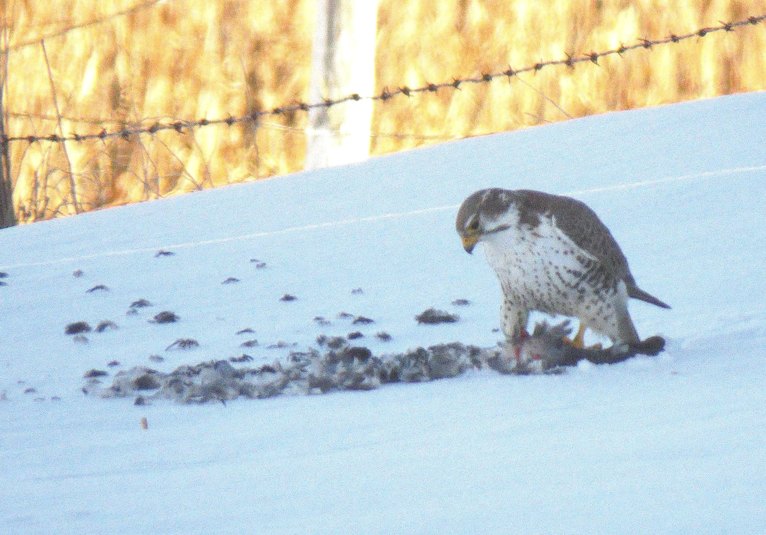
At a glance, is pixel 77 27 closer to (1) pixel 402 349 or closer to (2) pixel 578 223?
(1) pixel 402 349

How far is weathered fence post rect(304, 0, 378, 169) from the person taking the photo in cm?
859

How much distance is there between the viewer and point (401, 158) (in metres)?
6.60

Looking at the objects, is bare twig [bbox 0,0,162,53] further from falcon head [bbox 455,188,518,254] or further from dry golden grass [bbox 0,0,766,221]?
falcon head [bbox 455,188,518,254]

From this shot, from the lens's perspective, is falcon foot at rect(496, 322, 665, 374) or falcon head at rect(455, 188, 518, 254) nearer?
falcon head at rect(455, 188, 518, 254)

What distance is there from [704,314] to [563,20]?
23.3 feet

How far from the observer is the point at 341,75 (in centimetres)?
865

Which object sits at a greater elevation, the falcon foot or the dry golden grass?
the dry golden grass

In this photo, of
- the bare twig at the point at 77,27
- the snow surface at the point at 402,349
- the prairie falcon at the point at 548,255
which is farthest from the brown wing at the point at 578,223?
the bare twig at the point at 77,27

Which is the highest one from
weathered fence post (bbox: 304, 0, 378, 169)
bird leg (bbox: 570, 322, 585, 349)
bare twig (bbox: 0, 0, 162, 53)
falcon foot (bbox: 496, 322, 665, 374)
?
bare twig (bbox: 0, 0, 162, 53)

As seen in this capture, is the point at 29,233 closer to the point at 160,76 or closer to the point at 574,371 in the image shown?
the point at 574,371

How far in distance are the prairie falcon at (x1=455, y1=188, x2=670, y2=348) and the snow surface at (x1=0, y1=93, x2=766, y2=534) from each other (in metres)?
0.16

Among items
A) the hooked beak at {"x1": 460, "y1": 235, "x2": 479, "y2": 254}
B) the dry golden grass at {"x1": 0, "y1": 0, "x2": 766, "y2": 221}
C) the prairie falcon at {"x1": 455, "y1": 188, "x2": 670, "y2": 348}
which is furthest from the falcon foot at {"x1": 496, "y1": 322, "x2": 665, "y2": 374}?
the dry golden grass at {"x1": 0, "y1": 0, "x2": 766, "y2": 221}

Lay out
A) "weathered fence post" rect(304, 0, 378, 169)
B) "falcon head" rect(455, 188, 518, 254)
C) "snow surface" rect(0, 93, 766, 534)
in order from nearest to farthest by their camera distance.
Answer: "snow surface" rect(0, 93, 766, 534) < "falcon head" rect(455, 188, 518, 254) < "weathered fence post" rect(304, 0, 378, 169)

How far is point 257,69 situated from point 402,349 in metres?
6.96
